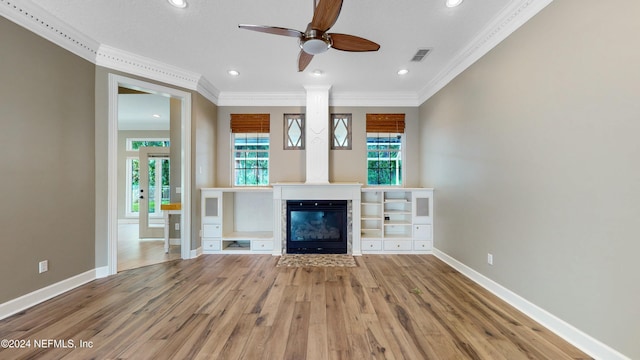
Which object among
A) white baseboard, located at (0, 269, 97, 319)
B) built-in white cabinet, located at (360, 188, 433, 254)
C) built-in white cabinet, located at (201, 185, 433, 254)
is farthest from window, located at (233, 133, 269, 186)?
white baseboard, located at (0, 269, 97, 319)

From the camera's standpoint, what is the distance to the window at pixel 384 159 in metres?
4.97

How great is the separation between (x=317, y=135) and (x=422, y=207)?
7.48 ft

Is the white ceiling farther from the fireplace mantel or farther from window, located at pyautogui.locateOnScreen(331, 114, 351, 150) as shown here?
the fireplace mantel

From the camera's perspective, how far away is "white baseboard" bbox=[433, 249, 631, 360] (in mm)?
1668

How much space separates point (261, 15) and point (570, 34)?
2.69 meters

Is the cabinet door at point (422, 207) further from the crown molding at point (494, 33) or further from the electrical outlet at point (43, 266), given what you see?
the electrical outlet at point (43, 266)

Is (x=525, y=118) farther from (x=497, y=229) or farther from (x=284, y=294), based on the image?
(x=284, y=294)

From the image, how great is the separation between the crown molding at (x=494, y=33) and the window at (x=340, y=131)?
1793mm

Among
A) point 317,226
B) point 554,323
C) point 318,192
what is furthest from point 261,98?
point 554,323

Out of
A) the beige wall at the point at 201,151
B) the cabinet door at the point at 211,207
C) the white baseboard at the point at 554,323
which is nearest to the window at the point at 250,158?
the beige wall at the point at 201,151

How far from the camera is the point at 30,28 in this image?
2.41 m

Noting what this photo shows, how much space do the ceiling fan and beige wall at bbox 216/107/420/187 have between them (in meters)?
2.51

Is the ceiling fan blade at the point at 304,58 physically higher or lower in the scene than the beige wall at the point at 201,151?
higher

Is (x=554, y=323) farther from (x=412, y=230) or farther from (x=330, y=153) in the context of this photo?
(x=330, y=153)
